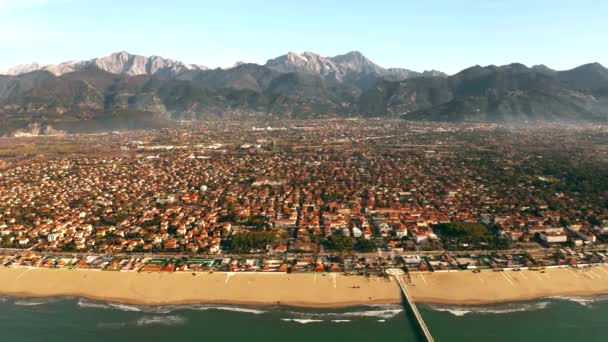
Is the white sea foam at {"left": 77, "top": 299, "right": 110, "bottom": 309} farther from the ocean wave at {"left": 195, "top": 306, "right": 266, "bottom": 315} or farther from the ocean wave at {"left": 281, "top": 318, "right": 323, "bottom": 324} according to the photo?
the ocean wave at {"left": 281, "top": 318, "right": 323, "bottom": 324}

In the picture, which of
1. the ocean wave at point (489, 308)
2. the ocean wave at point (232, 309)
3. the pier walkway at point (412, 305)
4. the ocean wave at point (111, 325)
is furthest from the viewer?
the ocean wave at point (232, 309)

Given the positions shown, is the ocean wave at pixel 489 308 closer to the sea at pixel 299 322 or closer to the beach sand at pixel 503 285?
the sea at pixel 299 322

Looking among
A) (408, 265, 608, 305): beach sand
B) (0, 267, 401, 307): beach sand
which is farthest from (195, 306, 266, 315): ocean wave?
(408, 265, 608, 305): beach sand

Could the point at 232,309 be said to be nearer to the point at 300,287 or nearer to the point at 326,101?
the point at 300,287

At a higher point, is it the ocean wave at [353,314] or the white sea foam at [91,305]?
the ocean wave at [353,314]

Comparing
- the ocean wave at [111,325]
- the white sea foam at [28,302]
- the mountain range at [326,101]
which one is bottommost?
the ocean wave at [111,325]

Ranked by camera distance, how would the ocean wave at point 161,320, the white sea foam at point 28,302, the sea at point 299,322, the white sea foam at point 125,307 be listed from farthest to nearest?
the white sea foam at point 28,302, the white sea foam at point 125,307, the ocean wave at point 161,320, the sea at point 299,322

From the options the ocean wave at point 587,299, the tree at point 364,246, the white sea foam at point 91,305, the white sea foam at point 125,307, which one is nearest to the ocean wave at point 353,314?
the tree at point 364,246

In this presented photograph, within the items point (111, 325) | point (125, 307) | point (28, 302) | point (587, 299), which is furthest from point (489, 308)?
point (28, 302)
